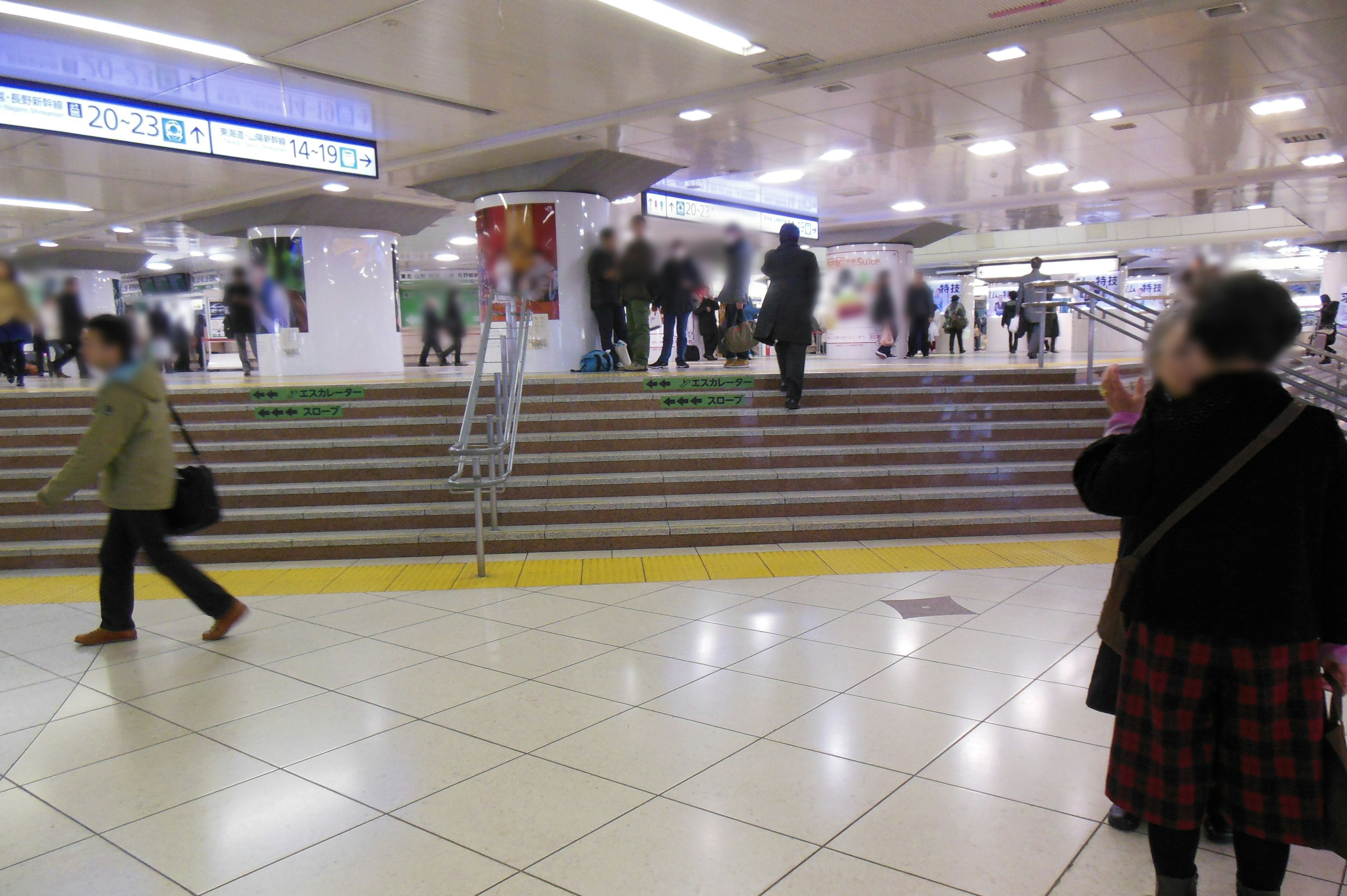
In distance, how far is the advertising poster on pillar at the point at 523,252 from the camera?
974cm

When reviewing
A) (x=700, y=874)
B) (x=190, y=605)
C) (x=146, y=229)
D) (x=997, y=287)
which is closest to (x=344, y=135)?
(x=190, y=605)

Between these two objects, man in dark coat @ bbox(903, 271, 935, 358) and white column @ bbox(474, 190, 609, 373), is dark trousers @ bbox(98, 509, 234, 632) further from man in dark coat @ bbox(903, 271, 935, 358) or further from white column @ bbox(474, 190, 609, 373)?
man in dark coat @ bbox(903, 271, 935, 358)

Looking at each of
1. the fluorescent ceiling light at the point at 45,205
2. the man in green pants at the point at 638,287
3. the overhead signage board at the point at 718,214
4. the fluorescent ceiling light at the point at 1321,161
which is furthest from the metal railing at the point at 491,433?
the fluorescent ceiling light at the point at 1321,161

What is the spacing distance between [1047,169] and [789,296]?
5332 millimetres

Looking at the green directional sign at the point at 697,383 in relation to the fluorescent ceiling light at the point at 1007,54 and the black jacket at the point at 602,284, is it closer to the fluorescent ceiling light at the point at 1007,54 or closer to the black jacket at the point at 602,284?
the black jacket at the point at 602,284

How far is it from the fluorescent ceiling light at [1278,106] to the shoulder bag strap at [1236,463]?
766 cm

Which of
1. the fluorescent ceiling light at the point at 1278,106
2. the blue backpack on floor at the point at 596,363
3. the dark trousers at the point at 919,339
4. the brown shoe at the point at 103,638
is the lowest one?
the brown shoe at the point at 103,638

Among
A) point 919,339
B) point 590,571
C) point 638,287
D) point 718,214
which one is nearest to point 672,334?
point 638,287

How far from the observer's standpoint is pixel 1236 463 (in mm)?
1467

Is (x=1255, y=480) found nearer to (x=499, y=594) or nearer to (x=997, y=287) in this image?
(x=499, y=594)

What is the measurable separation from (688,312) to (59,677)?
777cm

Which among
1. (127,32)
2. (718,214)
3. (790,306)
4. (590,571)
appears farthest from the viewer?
(718,214)

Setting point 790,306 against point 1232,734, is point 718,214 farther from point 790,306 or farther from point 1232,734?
point 1232,734

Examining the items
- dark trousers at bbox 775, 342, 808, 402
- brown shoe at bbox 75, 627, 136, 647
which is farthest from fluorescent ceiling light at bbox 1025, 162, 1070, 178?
brown shoe at bbox 75, 627, 136, 647
